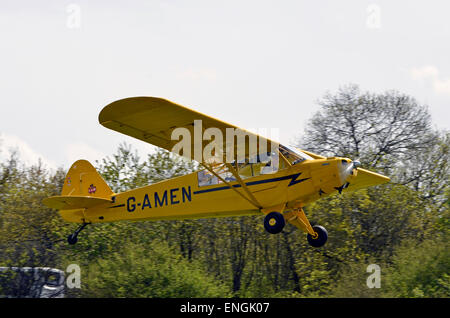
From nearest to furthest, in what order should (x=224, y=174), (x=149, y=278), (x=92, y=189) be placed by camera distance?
(x=224, y=174) < (x=92, y=189) < (x=149, y=278)

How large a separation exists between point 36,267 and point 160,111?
8628mm

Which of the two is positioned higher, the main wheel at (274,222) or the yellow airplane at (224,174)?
the yellow airplane at (224,174)

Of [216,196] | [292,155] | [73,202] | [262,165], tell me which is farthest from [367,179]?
[73,202]

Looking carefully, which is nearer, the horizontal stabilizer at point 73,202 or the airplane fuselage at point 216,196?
the airplane fuselage at point 216,196

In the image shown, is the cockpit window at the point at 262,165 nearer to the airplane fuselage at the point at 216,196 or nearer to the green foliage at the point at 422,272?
the airplane fuselage at the point at 216,196

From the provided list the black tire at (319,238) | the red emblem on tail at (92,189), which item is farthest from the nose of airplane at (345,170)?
the red emblem on tail at (92,189)

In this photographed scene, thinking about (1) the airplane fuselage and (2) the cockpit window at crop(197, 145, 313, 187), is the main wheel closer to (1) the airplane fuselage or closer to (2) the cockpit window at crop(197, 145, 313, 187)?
(1) the airplane fuselage

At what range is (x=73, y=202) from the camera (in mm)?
13742

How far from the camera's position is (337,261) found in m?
17.0

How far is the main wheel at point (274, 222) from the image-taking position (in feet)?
36.3

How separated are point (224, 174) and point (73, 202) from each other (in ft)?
12.3

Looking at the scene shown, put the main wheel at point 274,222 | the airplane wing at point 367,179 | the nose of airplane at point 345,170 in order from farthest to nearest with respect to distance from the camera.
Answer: the airplane wing at point 367,179
the main wheel at point 274,222
the nose of airplane at point 345,170

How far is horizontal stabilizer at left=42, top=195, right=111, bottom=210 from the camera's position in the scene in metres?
13.4

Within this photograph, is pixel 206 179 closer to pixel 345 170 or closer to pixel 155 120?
pixel 155 120
